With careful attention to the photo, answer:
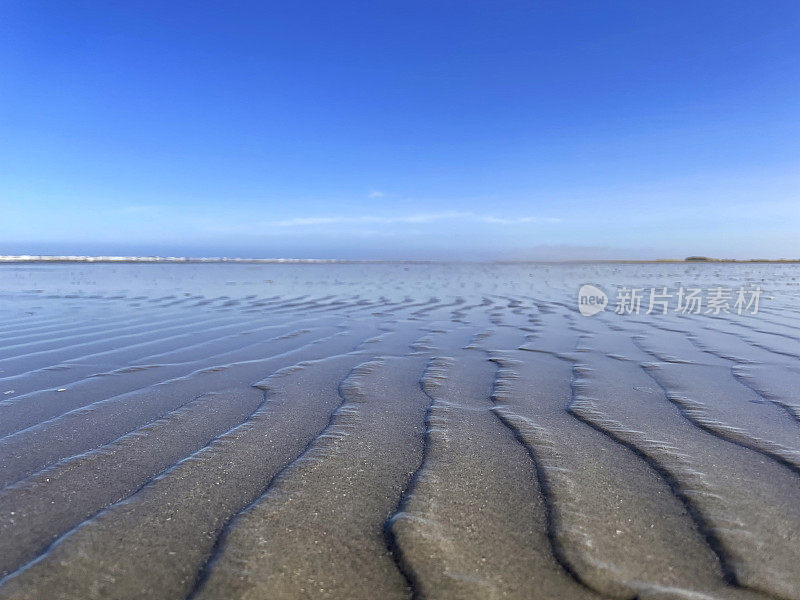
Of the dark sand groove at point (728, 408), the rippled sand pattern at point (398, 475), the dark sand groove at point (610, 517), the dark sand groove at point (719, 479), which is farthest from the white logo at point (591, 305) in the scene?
the dark sand groove at point (610, 517)

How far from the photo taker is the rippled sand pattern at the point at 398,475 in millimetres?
1382

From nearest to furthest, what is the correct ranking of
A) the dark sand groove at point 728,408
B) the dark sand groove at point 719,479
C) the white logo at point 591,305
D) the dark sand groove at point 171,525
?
the dark sand groove at point 171,525
the dark sand groove at point 719,479
the dark sand groove at point 728,408
the white logo at point 591,305

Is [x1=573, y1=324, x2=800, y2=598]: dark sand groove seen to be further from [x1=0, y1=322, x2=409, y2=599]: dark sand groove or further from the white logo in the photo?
the white logo

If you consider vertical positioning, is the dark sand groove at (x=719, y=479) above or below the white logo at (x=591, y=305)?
above

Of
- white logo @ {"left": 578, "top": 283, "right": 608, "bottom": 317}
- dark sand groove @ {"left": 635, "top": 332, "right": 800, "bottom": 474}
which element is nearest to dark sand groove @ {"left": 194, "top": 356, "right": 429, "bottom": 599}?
dark sand groove @ {"left": 635, "top": 332, "right": 800, "bottom": 474}

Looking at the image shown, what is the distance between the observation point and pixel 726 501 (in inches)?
70.2

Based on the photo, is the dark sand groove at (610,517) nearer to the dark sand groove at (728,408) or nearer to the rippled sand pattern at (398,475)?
the rippled sand pattern at (398,475)

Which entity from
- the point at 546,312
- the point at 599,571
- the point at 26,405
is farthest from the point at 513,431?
the point at 546,312

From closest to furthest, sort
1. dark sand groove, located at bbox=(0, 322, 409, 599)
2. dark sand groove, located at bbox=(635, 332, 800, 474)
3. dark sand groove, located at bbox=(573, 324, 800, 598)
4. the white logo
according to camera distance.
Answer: dark sand groove, located at bbox=(0, 322, 409, 599)
dark sand groove, located at bbox=(573, 324, 800, 598)
dark sand groove, located at bbox=(635, 332, 800, 474)
the white logo

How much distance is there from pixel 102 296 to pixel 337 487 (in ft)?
34.7

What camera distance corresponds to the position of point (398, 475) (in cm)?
202

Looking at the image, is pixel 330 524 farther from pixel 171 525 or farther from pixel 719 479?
pixel 719 479

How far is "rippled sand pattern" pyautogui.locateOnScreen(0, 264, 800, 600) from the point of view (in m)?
1.38

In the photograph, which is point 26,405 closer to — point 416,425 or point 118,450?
point 118,450
